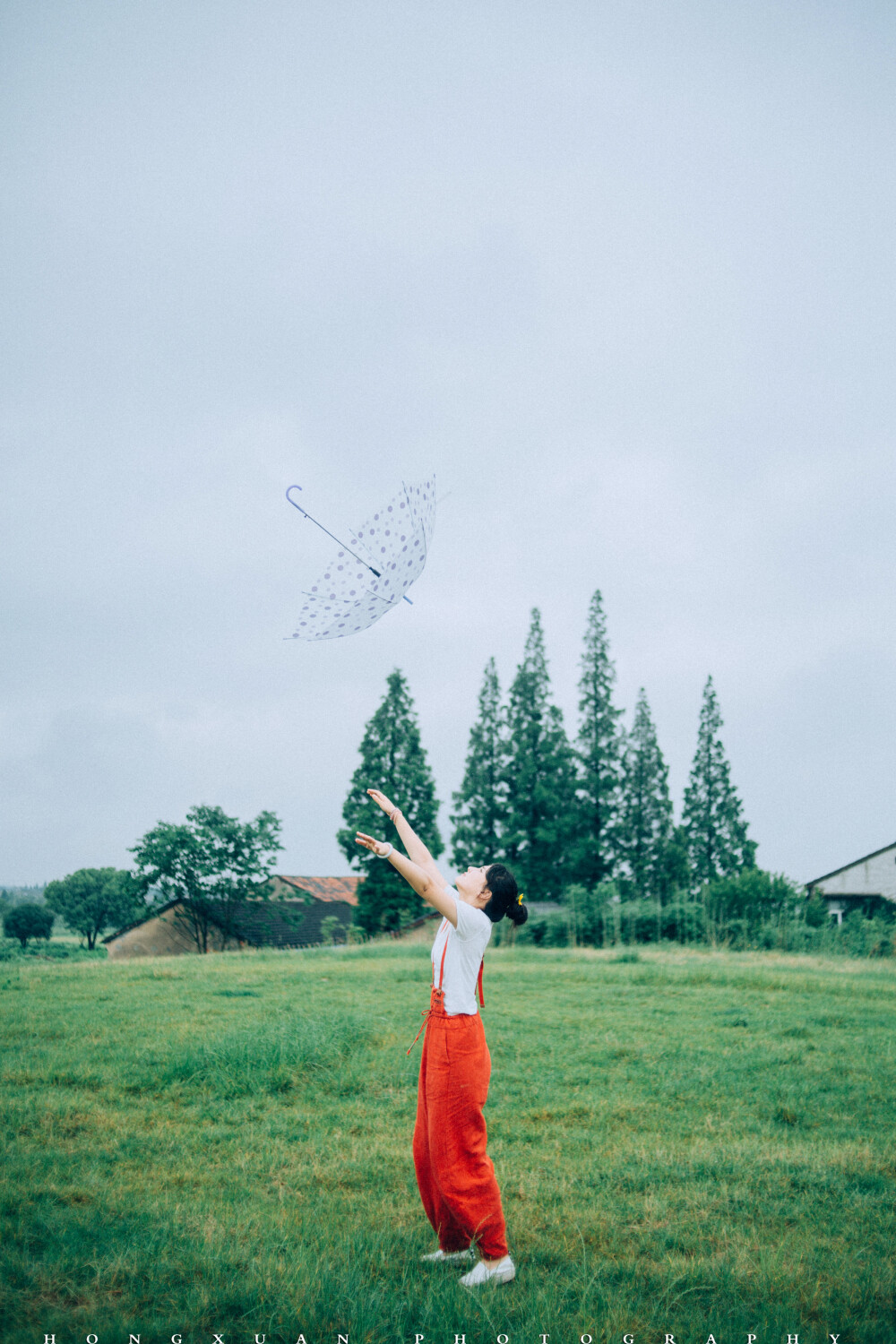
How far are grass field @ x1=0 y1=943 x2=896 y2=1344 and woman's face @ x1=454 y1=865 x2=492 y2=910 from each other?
5.46 feet

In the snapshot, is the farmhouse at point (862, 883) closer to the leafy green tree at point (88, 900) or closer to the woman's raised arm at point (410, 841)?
the woman's raised arm at point (410, 841)

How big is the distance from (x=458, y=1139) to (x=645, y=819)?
134ft

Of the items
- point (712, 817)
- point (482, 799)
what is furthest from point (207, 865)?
point (712, 817)

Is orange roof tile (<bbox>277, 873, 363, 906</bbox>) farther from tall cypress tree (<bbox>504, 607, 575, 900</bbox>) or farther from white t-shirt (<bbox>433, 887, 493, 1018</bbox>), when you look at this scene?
white t-shirt (<bbox>433, 887, 493, 1018</bbox>)

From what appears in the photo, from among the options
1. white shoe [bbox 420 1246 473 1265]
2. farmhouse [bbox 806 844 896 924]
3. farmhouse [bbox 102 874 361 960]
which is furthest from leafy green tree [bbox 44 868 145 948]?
white shoe [bbox 420 1246 473 1265]

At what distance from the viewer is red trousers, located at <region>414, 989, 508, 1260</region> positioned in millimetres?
3918

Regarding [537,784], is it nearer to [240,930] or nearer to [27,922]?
[240,930]

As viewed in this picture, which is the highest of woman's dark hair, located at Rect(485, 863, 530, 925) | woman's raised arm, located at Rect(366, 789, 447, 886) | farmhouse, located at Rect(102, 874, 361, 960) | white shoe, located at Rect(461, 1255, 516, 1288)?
woman's raised arm, located at Rect(366, 789, 447, 886)

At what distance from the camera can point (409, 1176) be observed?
5582mm

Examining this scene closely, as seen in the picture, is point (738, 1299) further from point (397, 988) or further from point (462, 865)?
point (462, 865)

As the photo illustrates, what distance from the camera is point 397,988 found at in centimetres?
1482

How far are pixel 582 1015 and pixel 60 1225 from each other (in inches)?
349

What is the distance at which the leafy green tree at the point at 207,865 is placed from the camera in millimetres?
35969

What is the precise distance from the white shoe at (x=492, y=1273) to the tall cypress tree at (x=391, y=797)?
34.5 m
